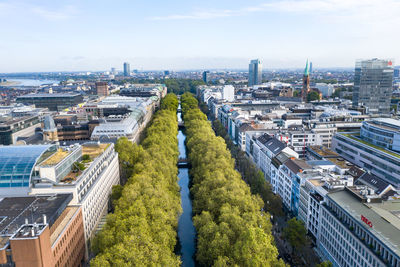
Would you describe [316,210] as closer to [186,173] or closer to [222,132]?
[186,173]

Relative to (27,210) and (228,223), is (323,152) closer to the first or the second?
(228,223)

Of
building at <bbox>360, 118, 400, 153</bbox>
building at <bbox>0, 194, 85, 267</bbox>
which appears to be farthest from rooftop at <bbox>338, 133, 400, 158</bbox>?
building at <bbox>0, 194, 85, 267</bbox>

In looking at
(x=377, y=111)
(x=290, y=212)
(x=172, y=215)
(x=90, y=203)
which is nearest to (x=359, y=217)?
(x=290, y=212)

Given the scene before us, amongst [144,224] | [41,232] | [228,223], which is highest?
[41,232]

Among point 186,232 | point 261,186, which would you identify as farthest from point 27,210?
point 261,186

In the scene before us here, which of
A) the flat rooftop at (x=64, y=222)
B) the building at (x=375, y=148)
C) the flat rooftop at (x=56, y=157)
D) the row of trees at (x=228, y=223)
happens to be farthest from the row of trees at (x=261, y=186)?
the flat rooftop at (x=56, y=157)

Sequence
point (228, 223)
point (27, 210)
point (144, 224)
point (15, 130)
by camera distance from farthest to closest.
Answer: point (15, 130) → point (228, 223) → point (144, 224) → point (27, 210)
